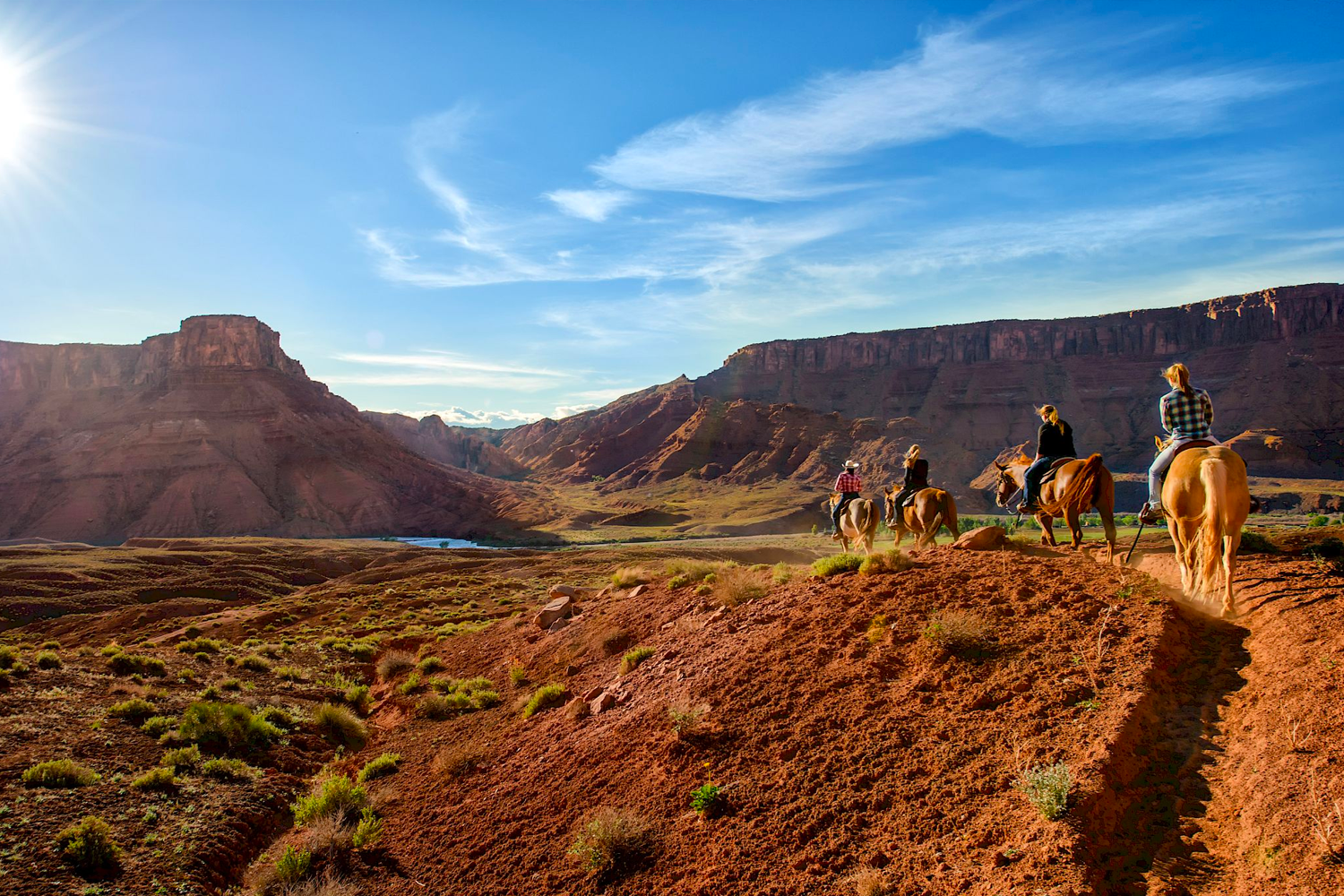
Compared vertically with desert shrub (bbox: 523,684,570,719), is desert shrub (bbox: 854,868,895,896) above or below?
above

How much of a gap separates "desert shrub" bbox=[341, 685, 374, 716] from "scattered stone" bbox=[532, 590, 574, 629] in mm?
4825

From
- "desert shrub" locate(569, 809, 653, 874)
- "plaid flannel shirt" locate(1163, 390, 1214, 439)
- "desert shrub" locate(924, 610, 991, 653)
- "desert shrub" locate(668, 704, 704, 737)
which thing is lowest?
"desert shrub" locate(569, 809, 653, 874)

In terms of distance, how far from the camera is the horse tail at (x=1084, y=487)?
11008 millimetres

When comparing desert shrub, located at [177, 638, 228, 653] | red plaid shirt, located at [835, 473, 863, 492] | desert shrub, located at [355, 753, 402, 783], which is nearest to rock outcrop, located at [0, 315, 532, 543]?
desert shrub, located at [177, 638, 228, 653]

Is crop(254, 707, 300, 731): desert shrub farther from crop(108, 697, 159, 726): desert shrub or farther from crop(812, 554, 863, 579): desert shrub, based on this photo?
crop(812, 554, 863, 579): desert shrub

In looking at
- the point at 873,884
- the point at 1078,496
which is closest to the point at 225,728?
the point at 873,884

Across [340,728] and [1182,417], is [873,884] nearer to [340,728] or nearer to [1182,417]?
[1182,417]

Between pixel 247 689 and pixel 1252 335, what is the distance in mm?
176452

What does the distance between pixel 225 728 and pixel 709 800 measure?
11130 millimetres

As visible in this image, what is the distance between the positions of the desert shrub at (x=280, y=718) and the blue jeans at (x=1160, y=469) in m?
16.8

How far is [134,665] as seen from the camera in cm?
1686

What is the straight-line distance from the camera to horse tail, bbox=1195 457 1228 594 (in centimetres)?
800

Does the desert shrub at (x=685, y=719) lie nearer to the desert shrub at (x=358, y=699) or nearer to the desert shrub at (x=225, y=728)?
the desert shrub at (x=225, y=728)

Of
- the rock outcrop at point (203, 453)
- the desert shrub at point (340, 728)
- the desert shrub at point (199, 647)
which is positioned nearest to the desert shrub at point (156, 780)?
the desert shrub at point (340, 728)
